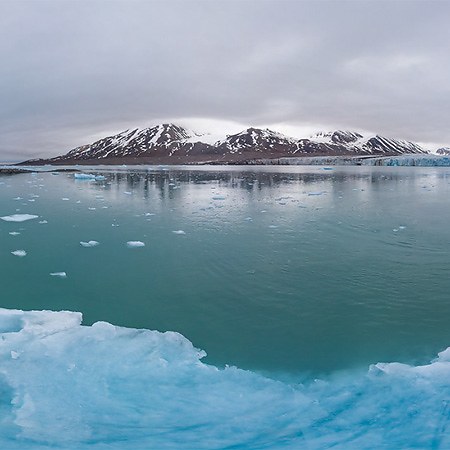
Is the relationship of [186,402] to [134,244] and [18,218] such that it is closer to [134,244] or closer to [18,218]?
[134,244]

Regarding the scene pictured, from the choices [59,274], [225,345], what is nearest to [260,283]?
[225,345]

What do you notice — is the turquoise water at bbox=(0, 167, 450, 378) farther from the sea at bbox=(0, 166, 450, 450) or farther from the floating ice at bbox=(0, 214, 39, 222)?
the floating ice at bbox=(0, 214, 39, 222)

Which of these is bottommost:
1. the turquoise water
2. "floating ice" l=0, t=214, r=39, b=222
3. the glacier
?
the glacier

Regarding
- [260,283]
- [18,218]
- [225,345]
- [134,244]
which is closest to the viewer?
[225,345]

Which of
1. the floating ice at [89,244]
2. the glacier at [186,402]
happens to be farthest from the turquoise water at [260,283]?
the glacier at [186,402]

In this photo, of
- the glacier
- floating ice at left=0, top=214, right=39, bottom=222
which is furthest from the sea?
floating ice at left=0, top=214, right=39, bottom=222
